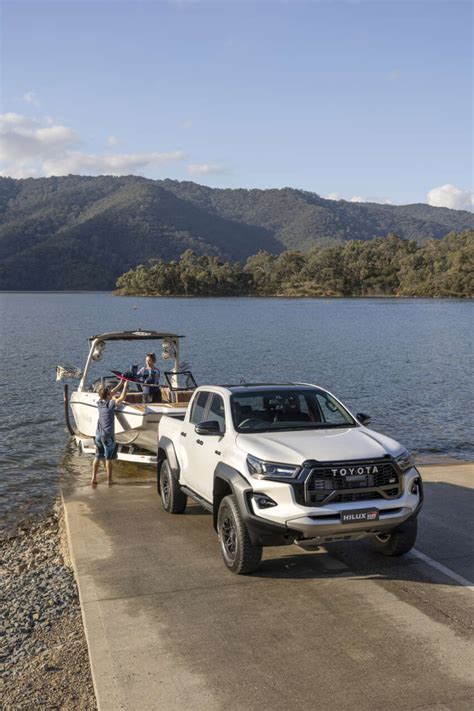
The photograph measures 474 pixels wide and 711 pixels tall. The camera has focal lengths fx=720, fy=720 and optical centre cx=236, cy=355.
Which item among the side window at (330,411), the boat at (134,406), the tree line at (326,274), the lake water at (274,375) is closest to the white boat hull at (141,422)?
the boat at (134,406)

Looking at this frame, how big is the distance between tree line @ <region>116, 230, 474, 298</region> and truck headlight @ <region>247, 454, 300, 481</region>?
164536 millimetres

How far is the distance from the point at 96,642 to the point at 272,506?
204cm

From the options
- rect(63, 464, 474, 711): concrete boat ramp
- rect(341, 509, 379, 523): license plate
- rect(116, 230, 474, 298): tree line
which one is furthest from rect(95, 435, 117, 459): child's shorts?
rect(116, 230, 474, 298): tree line

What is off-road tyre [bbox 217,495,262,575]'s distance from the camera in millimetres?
7219

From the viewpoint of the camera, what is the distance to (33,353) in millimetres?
40438

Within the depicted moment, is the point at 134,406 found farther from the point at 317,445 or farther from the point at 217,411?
the point at 317,445

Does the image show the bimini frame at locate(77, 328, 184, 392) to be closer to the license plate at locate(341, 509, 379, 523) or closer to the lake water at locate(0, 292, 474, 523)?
the lake water at locate(0, 292, 474, 523)

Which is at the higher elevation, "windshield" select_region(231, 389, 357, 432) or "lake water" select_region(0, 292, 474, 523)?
"windshield" select_region(231, 389, 357, 432)

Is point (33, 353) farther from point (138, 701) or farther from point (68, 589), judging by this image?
point (138, 701)

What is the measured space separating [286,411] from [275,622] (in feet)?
9.29

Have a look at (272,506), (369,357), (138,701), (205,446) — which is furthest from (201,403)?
(369,357)

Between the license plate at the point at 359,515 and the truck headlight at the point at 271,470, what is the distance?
0.61m

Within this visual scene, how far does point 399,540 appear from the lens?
7.71 metres

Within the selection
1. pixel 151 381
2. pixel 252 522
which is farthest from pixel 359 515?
pixel 151 381
